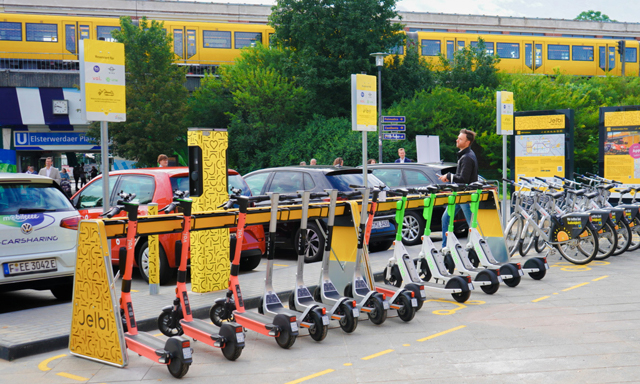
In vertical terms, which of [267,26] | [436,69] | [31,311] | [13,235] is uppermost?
[267,26]

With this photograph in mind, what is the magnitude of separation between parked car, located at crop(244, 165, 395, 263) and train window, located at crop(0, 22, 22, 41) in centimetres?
2063

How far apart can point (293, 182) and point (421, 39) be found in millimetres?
24017

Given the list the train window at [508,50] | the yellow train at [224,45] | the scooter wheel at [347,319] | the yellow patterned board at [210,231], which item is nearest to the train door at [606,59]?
the yellow train at [224,45]

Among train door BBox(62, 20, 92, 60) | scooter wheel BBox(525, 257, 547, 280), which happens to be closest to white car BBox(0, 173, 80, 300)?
scooter wheel BBox(525, 257, 547, 280)

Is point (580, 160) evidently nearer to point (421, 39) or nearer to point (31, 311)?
point (421, 39)

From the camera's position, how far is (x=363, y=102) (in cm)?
1018

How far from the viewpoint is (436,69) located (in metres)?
32.3

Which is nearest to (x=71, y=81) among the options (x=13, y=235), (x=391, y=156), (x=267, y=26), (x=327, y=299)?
(x=267, y=26)

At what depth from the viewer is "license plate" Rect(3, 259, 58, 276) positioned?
21.0 ft

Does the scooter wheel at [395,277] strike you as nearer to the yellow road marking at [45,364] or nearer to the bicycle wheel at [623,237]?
the yellow road marking at [45,364]

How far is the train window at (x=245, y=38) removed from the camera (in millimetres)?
30281

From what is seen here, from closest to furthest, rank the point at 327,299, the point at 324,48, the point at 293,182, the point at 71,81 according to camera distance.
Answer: the point at 327,299, the point at 293,182, the point at 71,81, the point at 324,48

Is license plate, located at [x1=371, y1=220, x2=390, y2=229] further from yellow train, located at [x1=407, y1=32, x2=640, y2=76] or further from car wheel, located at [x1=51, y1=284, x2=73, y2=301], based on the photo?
yellow train, located at [x1=407, y1=32, x2=640, y2=76]

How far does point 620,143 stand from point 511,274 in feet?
28.4
